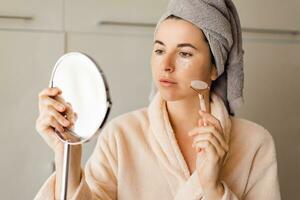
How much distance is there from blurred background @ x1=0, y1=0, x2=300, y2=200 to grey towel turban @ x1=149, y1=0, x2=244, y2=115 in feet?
0.89

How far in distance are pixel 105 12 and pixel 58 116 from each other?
62 cm

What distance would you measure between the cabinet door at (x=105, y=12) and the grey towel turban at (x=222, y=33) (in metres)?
0.25

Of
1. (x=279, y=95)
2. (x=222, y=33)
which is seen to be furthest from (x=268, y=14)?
(x=222, y=33)

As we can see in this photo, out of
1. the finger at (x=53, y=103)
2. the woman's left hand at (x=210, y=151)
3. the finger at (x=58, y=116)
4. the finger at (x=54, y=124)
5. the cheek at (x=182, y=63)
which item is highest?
the cheek at (x=182, y=63)

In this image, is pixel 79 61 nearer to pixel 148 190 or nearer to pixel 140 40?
pixel 148 190

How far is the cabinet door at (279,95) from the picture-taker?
1.56 meters

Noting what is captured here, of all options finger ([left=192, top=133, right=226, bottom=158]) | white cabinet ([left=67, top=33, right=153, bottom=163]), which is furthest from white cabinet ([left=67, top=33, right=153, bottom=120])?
finger ([left=192, top=133, right=226, bottom=158])

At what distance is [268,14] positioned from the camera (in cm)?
154

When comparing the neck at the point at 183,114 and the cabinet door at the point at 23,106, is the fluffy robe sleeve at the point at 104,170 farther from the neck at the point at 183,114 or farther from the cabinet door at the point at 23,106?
the cabinet door at the point at 23,106

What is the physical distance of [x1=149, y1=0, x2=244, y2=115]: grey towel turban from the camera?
117cm

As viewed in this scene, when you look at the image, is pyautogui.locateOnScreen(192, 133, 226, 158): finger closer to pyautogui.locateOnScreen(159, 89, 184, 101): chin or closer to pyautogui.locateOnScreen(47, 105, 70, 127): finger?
pyautogui.locateOnScreen(159, 89, 184, 101): chin

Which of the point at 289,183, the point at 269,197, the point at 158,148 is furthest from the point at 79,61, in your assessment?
the point at 289,183

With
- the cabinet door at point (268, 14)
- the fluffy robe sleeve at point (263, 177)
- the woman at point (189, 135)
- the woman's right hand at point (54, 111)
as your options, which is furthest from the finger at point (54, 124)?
the cabinet door at point (268, 14)

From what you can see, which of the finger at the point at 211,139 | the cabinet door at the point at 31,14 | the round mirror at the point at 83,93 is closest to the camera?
the round mirror at the point at 83,93
